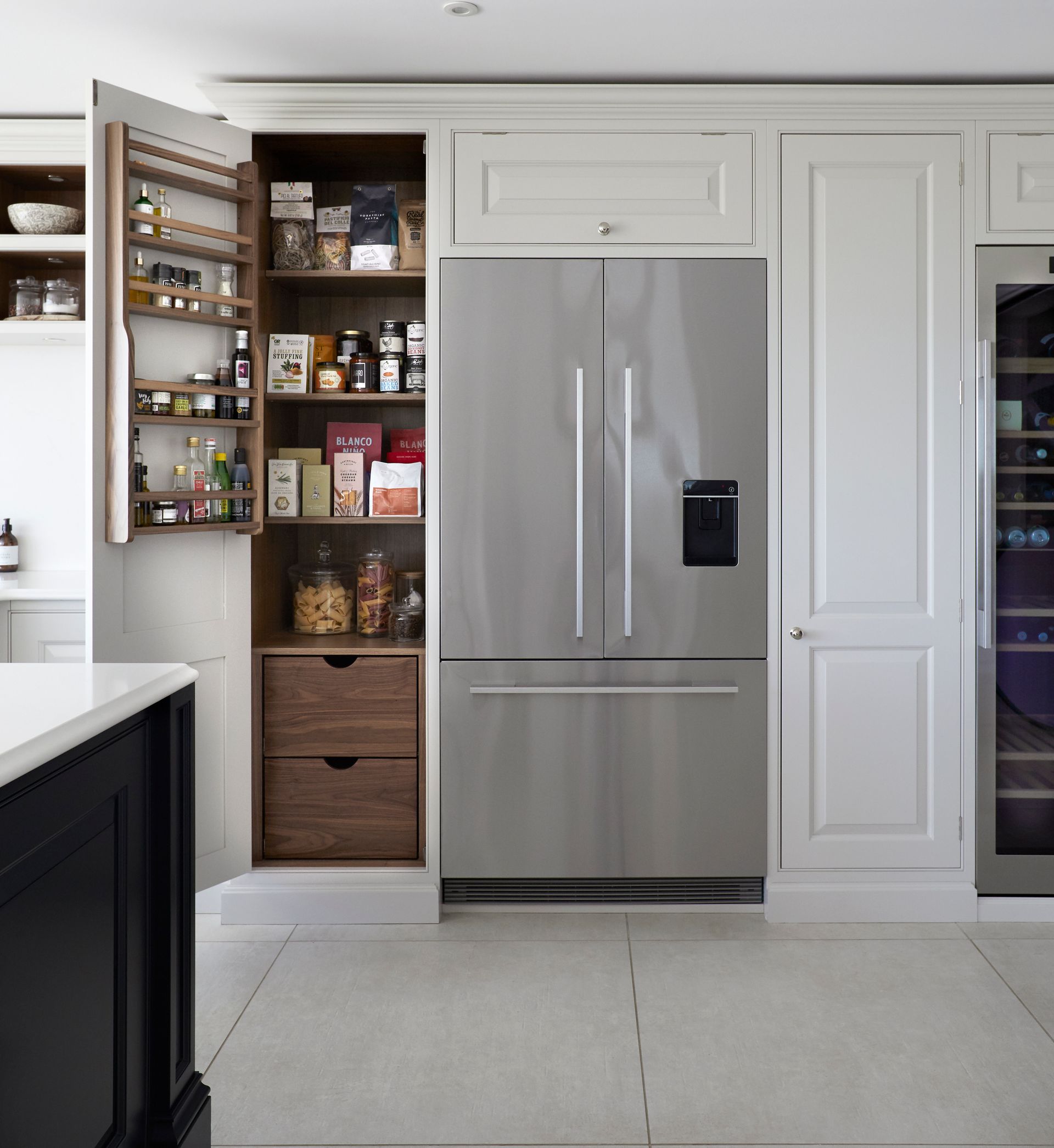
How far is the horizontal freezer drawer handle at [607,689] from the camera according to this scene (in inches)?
109

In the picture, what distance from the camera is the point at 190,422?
254 centimetres

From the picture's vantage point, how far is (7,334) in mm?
3158

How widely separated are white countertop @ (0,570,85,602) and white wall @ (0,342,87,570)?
0.07 m

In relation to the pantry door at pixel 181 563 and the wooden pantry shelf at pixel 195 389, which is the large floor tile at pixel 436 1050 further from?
the wooden pantry shelf at pixel 195 389

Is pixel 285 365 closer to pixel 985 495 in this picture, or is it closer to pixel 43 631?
pixel 43 631

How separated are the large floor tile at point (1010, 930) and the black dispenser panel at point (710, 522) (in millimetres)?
1298

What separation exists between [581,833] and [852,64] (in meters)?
2.36

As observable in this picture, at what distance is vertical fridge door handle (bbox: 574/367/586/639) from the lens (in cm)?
276

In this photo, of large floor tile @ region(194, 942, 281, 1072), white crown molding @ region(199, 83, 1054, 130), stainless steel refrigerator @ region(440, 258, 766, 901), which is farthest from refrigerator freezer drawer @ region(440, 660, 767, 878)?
white crown molding @ region(199, 83, 1054, 130)

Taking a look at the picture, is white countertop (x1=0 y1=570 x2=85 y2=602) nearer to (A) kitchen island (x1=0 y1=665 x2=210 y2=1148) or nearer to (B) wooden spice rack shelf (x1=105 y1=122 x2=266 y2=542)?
(B) wooden spice rack shelf (x1=105 y1=122 x2=266 y2=542)

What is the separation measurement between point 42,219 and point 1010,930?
3.77m

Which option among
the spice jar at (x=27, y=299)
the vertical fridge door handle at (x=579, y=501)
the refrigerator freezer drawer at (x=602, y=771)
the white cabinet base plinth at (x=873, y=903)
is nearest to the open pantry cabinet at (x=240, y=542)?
the refrigerator freezer drawer at (x=602, y=771)

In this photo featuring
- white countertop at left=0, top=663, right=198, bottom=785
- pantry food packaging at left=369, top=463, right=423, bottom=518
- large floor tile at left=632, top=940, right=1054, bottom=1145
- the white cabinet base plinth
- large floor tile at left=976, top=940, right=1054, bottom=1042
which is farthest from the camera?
pantry food packaging at left=369, top=463, right=423, bottom=518

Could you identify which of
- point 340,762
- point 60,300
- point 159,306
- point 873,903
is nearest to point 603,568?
point 340,762
